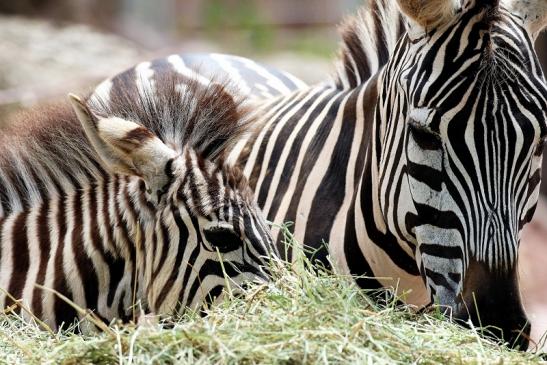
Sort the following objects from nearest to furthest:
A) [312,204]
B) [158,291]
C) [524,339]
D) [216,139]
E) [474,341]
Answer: [474,341]
[524,339]
[158,291]
[216,139]
[312,204]

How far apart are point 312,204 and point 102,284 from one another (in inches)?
49.4

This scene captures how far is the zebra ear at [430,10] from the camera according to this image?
4.14 m

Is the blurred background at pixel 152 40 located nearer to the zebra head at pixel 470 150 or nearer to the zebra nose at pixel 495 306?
the zebra head at pixel 470 150

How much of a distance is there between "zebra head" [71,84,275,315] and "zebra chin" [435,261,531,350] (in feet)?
2.76

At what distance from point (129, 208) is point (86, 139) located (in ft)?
1.53

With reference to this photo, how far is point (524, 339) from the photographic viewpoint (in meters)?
3.92

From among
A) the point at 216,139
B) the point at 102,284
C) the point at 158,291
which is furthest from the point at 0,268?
the point at 216,139

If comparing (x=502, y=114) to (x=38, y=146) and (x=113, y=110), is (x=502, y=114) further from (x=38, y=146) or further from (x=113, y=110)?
(x=38, y=146)

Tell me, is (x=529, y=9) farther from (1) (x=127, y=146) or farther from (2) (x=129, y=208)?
(2) (x=129, y=208)

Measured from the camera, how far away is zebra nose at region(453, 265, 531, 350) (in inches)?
152

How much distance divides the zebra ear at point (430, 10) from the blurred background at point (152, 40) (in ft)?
13.0

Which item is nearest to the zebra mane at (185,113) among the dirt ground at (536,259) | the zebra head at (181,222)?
the zebra head at (181,222)

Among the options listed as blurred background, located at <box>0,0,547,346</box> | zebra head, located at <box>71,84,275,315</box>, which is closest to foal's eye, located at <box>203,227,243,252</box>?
zebra head, located at <box>71,84,275,315</box>

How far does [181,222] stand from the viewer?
418cm
